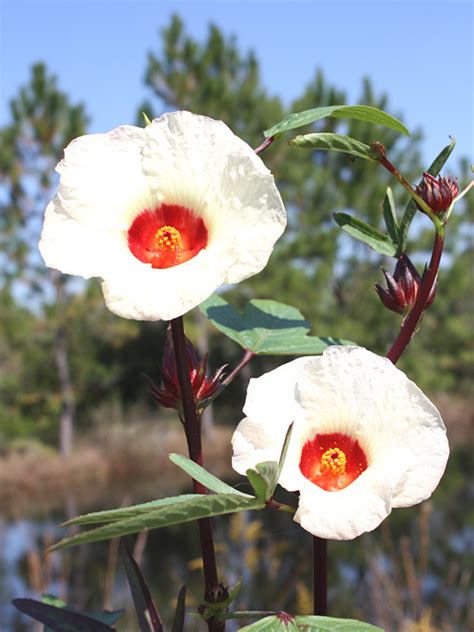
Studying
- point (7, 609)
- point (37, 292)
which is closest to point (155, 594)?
point (7, 609)

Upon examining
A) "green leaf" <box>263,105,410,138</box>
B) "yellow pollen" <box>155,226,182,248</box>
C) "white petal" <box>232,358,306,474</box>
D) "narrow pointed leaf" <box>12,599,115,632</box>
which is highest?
"green leaf" <box>263,105,410,138</box>

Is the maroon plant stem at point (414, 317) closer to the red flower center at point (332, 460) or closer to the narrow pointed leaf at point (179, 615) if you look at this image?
the red flower center at point (332, 460)

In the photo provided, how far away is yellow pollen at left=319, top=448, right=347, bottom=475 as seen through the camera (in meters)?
0.45

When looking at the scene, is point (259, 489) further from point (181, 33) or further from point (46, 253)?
point (181, 33)

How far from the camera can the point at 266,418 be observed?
43 cm

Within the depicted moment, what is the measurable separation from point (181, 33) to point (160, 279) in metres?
11.5

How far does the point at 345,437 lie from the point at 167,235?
18 cm

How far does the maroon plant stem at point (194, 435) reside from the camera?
439mm

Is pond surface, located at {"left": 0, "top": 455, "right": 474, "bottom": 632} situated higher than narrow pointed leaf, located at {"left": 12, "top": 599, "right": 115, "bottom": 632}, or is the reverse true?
narrow pointed leaf, located at {"left": 12, "top": 599, "right": 115, "bottom": 632}

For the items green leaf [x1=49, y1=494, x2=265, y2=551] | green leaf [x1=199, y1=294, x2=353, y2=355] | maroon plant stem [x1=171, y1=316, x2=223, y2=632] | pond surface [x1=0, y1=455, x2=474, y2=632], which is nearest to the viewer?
green leaf [x1=49, y1=494, x2=265, y2=551]

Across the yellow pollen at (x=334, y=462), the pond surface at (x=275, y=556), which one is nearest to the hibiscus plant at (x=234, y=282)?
the yellow pollen at (x=334, y=462)

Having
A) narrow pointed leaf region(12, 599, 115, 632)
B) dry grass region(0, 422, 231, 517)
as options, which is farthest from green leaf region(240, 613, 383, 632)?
dry grass region(0, 422, 231, 517)

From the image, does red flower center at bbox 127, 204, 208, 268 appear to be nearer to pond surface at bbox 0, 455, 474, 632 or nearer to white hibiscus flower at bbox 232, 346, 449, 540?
white hibiscus flower at bbox 232, 346, 449, 540

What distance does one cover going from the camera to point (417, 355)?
11617 millimetres
